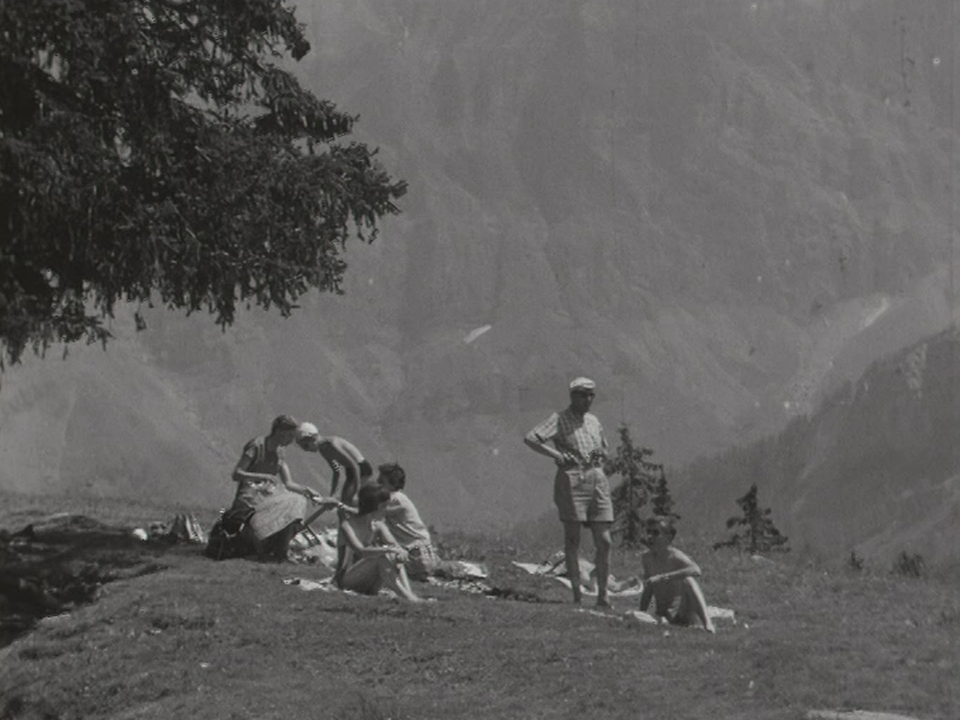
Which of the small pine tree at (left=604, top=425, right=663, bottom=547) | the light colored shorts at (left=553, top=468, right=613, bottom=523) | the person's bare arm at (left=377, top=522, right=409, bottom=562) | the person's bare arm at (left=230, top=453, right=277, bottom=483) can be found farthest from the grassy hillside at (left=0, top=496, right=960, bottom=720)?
the small pine tree at (left=604, top=425, right=663, bottom=547)

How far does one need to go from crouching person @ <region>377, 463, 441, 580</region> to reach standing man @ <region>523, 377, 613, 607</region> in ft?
5.93

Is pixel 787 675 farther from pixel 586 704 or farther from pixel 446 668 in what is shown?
pixel 446 668

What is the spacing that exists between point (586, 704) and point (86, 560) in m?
9.63

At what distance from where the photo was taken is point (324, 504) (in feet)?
70.8

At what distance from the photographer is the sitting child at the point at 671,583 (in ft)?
59.2

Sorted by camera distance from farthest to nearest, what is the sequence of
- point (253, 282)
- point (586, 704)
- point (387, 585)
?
point (253, 282) → point (387, 585) → point (586, 704)

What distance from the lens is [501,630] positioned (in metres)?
17.1

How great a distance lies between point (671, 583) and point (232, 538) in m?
6.19

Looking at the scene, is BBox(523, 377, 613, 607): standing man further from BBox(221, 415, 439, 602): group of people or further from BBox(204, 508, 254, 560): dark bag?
BBox(204, 508, 254, 560): dark bag

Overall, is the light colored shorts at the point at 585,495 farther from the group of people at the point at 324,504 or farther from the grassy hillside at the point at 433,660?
the group of people at the point at 324,504

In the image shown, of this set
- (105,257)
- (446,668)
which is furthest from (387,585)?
(105,257)

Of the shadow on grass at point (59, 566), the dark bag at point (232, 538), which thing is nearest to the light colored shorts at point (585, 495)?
the dark bag at point (232, 538)

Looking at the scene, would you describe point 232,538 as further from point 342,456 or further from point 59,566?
point 59,566

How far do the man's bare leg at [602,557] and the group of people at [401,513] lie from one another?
0.01 metres
